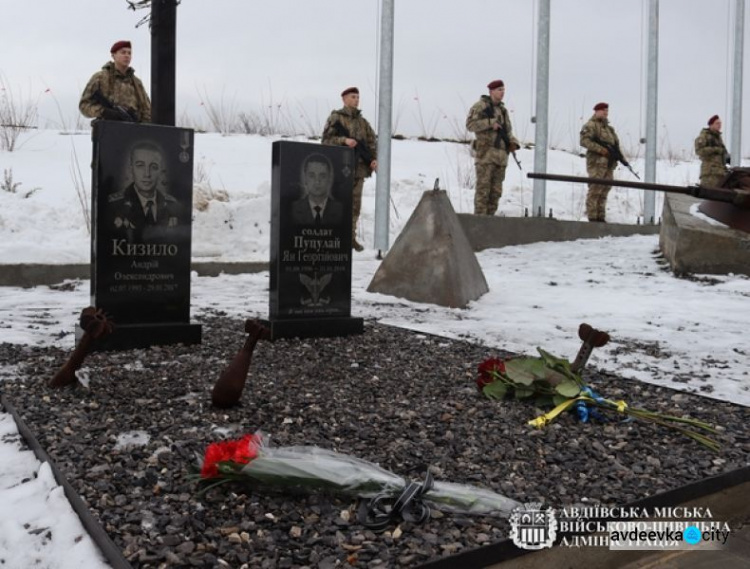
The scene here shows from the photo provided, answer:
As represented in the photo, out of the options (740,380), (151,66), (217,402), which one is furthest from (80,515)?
(151,66)

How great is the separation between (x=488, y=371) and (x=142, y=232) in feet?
7.94

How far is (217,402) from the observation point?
3193 mm

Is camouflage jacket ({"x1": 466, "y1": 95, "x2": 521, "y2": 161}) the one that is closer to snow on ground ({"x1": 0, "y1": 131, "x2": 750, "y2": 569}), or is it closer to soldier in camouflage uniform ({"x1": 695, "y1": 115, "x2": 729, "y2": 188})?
snow on ground ({"x1": 0, "y1": 131, "x2": 750, "y2": 569})

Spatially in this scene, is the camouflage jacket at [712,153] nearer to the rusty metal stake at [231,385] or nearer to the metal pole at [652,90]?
the metal pole at [652,90]

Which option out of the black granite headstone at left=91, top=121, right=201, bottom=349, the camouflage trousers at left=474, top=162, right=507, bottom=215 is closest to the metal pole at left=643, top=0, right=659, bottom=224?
the camouflage trousers at left=474, top=162, right=507, bottom=215

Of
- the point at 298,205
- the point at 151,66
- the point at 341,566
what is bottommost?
the point at 341,566

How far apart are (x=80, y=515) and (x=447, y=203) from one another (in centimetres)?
515

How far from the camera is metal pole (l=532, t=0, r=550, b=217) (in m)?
11.0

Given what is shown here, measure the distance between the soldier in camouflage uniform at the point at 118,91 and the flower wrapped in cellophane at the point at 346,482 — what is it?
5660 millimetres

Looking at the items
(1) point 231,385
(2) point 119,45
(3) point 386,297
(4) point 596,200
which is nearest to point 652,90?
(4) point 596,200

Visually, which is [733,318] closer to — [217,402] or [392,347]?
[392,347]

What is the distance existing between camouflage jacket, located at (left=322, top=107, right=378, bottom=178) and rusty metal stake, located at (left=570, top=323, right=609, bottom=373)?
581cm

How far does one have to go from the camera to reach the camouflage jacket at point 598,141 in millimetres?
11242

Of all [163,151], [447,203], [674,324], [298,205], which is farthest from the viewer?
[447,203]
